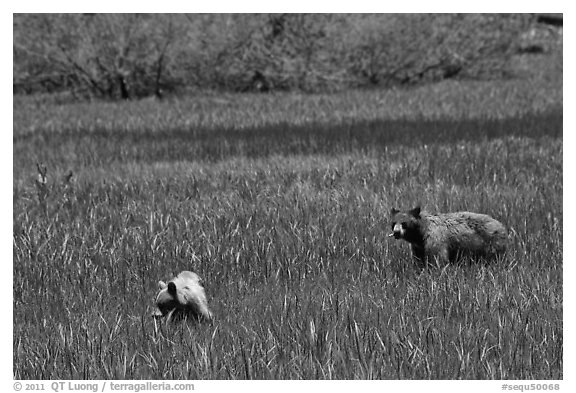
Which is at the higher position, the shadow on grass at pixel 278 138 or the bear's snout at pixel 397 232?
the shadow on grass at pixel 278 138

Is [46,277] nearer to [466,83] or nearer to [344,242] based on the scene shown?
[344,242]

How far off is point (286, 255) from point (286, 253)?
44 mm

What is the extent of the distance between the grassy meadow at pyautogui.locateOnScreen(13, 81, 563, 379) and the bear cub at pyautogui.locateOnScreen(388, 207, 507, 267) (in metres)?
0.11

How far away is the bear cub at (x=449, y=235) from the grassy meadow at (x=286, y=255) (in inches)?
4.3

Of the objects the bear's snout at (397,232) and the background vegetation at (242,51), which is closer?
the bear's snout at (397,232)

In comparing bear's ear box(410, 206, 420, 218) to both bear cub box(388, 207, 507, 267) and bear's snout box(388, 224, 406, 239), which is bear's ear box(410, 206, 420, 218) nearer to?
bear cub box(388, 207, 507, 267)

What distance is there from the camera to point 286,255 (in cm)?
474

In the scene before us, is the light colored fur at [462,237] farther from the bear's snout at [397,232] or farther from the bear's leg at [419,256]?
the bear's snout at [397,232]

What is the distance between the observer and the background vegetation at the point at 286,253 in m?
3.28

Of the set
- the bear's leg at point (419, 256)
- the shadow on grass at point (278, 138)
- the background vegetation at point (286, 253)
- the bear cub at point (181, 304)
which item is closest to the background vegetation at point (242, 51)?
the shadow on grass at point (278, 138)

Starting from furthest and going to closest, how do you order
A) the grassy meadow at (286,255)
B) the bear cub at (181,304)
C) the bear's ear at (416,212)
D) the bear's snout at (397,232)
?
the bear's ear at (416,212) → the bear's snout at (397,232) → the bear cub at (181,304) → the grassy meadow at (286,255)

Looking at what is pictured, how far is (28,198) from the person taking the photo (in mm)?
6938

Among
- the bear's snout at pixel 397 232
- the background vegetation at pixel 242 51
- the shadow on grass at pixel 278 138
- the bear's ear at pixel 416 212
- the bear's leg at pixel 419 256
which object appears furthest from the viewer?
the background vegetation at pixel 242 51

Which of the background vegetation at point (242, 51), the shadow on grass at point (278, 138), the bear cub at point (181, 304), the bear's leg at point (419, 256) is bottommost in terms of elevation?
the bear cub at point (181, 304)
